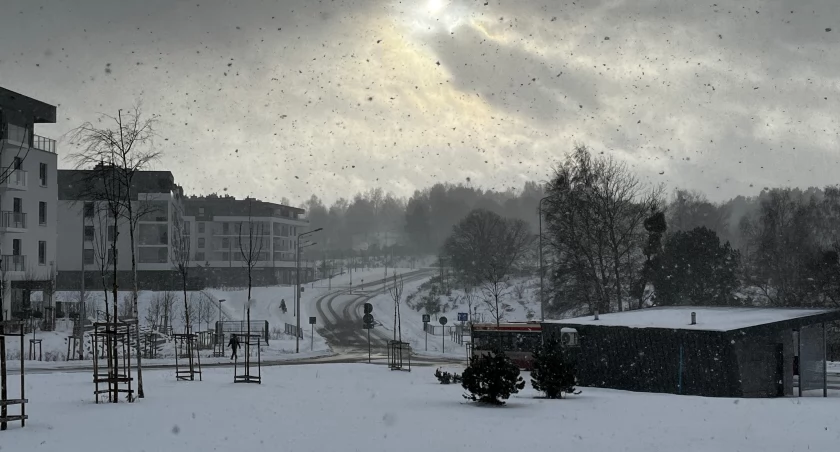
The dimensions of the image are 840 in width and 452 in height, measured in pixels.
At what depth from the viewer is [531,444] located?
1381cm

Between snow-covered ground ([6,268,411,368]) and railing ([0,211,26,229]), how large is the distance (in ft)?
25.6

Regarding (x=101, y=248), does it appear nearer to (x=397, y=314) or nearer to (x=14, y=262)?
(x=14, y=262)

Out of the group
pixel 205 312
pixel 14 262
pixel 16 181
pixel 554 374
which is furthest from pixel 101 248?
pixel 554 374

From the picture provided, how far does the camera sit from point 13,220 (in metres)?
55.8

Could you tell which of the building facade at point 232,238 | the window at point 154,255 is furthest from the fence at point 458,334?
the building facade at point 232,238

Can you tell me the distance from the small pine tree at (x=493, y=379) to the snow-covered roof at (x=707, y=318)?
35.1 ft

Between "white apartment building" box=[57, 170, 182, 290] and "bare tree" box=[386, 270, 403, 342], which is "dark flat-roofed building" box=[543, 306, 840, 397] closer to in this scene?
"bare tree" box=[386, 270, 403, 342]

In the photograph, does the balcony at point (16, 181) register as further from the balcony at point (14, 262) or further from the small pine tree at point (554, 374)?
the small pine tree at point (554, 374)

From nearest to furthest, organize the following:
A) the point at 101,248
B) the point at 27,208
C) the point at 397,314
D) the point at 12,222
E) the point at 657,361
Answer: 1. the point at 657,361
2. the point at 101,248
3. the point at 12,222
4. the point at 27,208
5. the point at 397,314

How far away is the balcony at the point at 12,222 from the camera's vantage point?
54.8m

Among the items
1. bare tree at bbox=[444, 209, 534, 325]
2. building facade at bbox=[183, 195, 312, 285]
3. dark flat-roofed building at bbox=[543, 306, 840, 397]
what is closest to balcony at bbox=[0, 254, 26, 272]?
dark flat-roofed building at bbox=[543, 306, 840, 397]

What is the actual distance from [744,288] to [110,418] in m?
69.1

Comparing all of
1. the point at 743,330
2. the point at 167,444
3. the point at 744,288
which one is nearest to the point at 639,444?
the point at 167,444

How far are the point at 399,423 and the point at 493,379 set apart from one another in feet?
14.5
